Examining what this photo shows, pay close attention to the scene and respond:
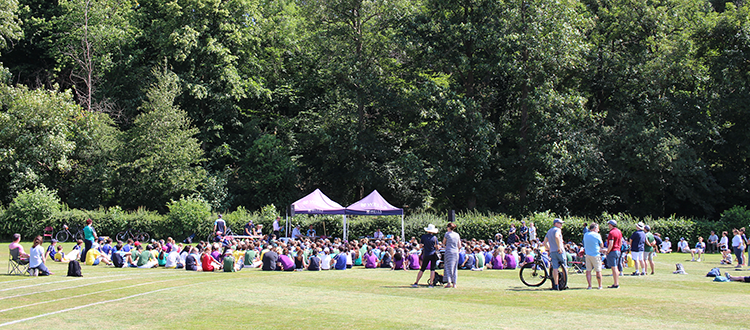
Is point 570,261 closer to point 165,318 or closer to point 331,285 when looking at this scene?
point 331,285

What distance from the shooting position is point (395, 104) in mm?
42094

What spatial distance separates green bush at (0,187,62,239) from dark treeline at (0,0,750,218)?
4334 mm

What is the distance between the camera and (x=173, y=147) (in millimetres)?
42188

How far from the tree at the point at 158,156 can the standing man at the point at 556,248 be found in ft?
108

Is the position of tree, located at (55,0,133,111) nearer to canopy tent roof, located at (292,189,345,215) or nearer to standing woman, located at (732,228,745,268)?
canopy tent roof, located at (292,189,345,215)

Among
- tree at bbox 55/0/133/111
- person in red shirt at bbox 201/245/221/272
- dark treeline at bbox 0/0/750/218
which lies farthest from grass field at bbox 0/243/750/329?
tree at bbox 55/0/133/111

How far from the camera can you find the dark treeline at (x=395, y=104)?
3900cm

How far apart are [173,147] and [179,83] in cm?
588

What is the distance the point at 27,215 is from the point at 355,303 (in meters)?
31.2

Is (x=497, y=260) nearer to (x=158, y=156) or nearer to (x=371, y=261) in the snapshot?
(x=371, y=261)

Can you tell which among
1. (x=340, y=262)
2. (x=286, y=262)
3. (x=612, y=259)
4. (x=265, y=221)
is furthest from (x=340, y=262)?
(x=265, y=221)

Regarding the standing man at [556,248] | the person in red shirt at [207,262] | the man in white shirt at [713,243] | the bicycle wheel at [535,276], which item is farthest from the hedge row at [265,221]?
the standing man at [556,248]

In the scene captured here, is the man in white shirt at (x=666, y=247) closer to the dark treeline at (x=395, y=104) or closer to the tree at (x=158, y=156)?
the dark treeline at (x=395, y=104)

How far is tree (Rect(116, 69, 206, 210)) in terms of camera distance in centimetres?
4200
